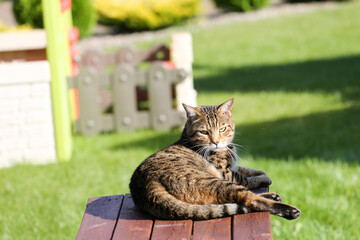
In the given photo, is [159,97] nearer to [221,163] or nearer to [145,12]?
[221,163]

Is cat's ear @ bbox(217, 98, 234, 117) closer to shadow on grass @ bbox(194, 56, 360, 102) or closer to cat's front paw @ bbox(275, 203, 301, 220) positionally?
cat's front paw @ bbox(275, 203, 301, 220)

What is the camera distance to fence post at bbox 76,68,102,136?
739 cm

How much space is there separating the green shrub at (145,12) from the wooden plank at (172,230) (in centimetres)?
1483

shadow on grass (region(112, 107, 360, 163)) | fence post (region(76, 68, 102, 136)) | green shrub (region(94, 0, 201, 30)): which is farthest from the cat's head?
green shrub (region(94, 0, 201, 30))

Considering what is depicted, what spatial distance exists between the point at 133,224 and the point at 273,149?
4.10m

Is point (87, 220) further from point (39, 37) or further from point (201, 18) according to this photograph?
point (201, 18)

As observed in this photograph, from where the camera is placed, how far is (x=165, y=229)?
2.89 m

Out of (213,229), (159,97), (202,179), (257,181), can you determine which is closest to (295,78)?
(159,97)

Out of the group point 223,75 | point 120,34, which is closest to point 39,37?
point 223,75

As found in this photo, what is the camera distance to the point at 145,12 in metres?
17.3

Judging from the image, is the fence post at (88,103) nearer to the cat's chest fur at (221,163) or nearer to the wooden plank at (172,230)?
the cat's chest fur at (221,163)

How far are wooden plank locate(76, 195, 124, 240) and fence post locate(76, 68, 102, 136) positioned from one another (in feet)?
13.2

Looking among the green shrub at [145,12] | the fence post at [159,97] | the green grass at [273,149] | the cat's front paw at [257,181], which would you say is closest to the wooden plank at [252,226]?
the cat's front paw at [257,181]

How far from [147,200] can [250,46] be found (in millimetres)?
11629
